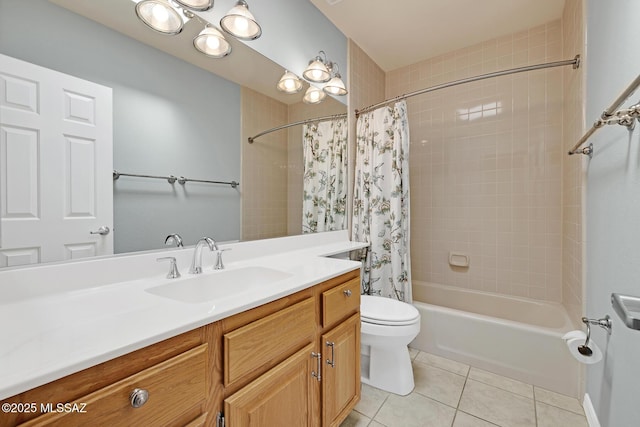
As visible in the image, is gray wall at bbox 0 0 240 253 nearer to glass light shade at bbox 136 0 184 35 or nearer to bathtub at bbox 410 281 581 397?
glass light shade at bbox 136 0 184 35

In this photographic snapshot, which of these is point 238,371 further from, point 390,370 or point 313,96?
point 313,96

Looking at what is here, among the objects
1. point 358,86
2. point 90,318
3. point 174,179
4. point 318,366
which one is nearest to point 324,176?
point 358,86

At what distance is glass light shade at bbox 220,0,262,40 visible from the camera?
1290 millimetres

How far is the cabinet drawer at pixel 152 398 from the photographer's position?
50 cm

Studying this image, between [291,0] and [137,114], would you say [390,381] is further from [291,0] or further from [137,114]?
[291,0]

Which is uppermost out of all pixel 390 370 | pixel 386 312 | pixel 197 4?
pixel 197 4

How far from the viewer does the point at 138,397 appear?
56 cm

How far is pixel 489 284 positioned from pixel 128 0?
2.99 m

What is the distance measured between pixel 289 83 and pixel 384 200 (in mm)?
1114

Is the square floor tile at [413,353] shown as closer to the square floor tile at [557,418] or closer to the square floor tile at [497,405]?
the square floor tile at [497,405]

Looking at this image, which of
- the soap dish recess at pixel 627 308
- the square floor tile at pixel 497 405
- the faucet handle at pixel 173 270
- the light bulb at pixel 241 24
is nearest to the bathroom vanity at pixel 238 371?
the faucet handle at pixel 173 270

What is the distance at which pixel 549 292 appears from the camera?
7.15 feet

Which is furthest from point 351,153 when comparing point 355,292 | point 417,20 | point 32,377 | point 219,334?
point 32,377

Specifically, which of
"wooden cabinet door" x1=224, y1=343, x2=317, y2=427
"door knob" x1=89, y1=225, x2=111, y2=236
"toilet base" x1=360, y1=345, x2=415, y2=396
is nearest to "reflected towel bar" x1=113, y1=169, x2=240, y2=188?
"door knob" x1=89, y1=225, x2=111, y2=236
